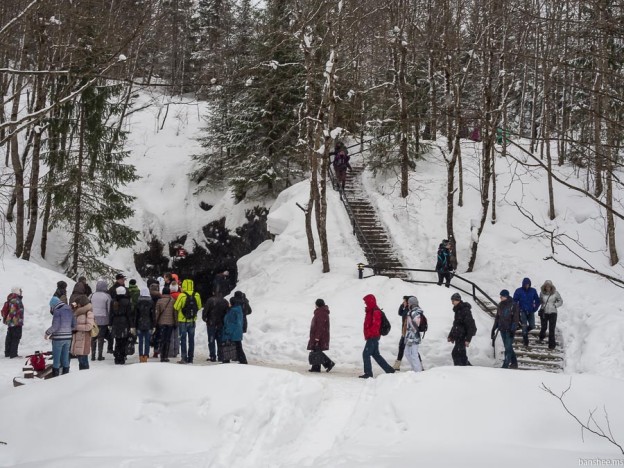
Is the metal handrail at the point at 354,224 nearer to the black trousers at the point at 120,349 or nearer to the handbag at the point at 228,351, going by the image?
the handbag at the point at 228,351

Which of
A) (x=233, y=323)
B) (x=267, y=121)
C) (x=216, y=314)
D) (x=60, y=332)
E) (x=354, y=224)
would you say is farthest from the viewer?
(x=267, y=121)

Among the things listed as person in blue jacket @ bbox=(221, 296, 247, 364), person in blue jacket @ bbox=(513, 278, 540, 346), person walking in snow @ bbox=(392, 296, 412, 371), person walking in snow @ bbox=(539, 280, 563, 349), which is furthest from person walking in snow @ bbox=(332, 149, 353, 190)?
person in blue jacket @ bbox=(221, 296, 247, 364)

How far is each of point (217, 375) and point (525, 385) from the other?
4.43 meters

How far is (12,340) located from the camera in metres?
13.0

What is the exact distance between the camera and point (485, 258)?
2092cm

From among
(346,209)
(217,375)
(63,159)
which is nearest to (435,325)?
(217,375)

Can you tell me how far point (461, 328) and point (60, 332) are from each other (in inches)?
318

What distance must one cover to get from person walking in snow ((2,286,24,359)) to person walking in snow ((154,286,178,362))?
343 centimetres

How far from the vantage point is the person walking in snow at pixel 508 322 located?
41.1 ft

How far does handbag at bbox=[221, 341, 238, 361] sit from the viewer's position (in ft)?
39.1

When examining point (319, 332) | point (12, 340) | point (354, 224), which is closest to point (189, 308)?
point (319, 332)

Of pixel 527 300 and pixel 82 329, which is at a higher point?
pixel 527 300

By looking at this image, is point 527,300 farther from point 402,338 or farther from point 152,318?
point 152,318

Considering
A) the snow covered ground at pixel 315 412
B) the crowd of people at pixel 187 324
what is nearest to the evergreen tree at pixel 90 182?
the snow covered ground at pixel 315 412
